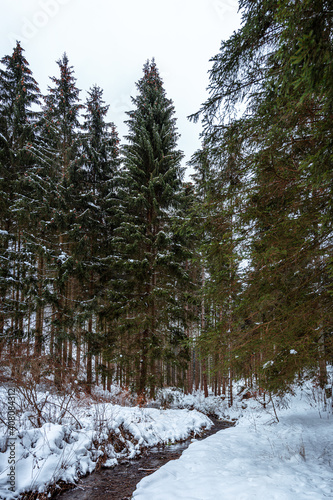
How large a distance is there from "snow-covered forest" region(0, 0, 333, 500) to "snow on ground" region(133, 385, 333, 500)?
A: 49mm

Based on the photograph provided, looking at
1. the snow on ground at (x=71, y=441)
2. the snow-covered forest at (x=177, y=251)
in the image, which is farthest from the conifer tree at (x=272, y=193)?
the snow on ground at (x=71, y=441)

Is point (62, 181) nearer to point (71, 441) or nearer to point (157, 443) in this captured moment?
point (71, 441)

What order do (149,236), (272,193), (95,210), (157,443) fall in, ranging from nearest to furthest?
(272,193) → (157,443) → (149,236) → (95,210)

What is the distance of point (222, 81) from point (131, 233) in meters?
6.98

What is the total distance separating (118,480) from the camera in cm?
434

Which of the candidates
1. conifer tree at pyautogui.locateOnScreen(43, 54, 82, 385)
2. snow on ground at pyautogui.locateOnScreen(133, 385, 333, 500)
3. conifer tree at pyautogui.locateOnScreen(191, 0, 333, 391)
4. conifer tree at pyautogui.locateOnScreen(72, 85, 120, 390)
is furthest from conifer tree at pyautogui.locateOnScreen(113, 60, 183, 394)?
conifer tree at pyautogui.locateOnScreen(191, 0, 333, 391)

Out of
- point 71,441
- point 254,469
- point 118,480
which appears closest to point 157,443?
point 118,480

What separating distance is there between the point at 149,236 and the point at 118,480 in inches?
329

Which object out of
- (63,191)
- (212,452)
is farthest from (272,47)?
(63,191)

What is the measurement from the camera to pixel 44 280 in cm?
1059

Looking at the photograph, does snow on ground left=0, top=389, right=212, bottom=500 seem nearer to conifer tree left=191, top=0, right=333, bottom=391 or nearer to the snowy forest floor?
the snowy forest floor

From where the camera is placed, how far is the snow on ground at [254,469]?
282 centimetres

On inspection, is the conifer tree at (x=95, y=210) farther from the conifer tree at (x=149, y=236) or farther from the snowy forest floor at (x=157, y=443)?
the snowy forest floor at (x=157, y=443)

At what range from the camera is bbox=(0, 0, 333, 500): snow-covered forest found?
3.47 m
